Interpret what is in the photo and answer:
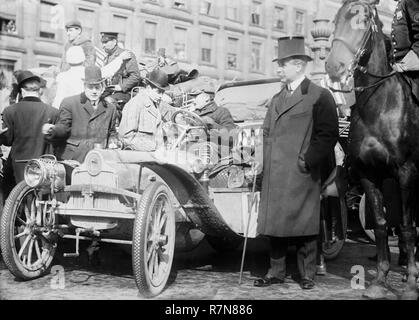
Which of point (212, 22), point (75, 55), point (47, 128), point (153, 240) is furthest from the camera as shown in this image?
point (212, 22)

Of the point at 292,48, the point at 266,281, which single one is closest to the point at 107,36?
the point at 292,48

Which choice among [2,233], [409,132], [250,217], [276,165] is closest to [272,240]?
[250,217]

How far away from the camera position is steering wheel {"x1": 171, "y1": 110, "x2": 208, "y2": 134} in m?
5.50

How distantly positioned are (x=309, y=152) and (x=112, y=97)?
2883mm

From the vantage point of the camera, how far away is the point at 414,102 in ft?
15.6

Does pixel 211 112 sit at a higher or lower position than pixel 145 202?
higher

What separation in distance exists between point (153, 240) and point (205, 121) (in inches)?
73.9

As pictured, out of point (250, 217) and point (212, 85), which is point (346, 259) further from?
point (212, 85)

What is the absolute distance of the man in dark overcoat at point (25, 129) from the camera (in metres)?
5.91

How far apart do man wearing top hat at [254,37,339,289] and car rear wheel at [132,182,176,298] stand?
0.87 meters

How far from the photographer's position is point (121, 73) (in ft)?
23.0

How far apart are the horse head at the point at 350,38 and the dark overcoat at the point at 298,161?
37 centimetres

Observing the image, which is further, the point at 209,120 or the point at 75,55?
the point at 75,55

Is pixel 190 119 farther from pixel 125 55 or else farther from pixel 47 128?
pixel 125 55
